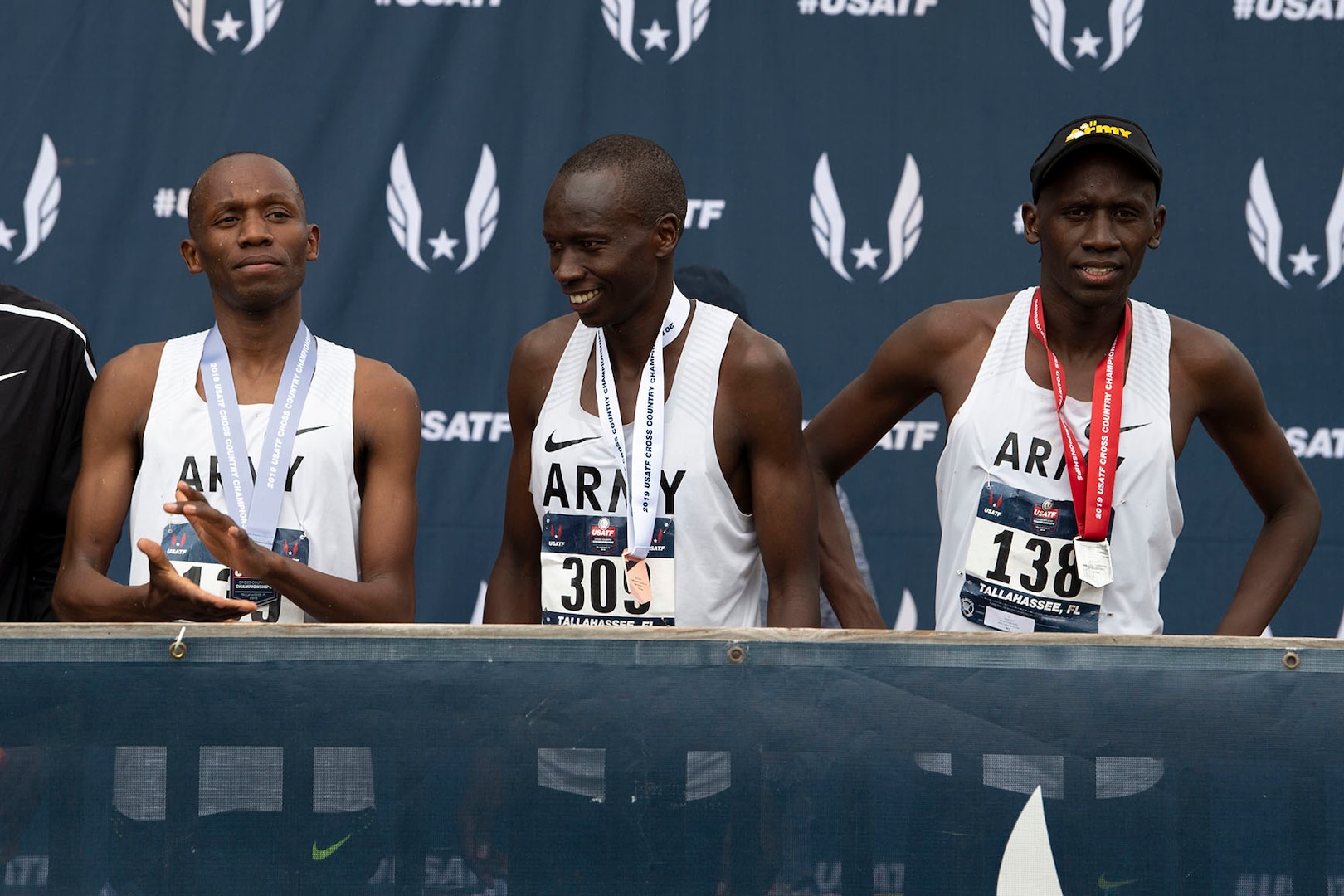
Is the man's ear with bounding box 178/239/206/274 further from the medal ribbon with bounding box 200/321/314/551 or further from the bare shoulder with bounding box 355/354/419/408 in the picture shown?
the bare shoulder with bounding box 355/354/419/408

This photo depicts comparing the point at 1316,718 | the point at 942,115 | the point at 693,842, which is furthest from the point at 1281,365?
the point at 693,842

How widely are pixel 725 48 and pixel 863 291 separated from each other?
0.78m

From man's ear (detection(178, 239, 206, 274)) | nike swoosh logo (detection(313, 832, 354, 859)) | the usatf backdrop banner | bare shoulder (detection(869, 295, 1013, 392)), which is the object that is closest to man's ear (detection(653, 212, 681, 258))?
bare shoulder (detection(869, 295, 1013, 392))

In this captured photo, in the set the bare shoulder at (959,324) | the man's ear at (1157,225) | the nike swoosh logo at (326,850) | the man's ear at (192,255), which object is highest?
the man's ear at (1157,225)

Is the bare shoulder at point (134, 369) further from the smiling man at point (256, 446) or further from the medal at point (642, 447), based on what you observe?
the medal at point (642, 447)

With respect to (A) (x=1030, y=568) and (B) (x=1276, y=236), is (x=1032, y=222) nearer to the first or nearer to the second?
(A) (x=1030, y=568)

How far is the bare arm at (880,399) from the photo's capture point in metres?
2.80

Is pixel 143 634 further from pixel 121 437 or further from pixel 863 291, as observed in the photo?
pixel 863 291

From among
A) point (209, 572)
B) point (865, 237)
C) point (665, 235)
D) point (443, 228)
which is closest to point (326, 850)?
point (209, 572)

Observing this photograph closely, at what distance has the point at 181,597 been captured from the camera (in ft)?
7.40

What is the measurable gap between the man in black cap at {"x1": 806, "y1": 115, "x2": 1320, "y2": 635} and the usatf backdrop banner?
4.63ft

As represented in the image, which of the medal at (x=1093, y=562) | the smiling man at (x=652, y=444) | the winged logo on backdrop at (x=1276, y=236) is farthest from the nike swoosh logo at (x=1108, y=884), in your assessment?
the winged logo on backdrop at (x=1276, y=236)

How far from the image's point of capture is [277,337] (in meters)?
2.72

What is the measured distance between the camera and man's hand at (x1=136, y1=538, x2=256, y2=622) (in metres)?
2.25
